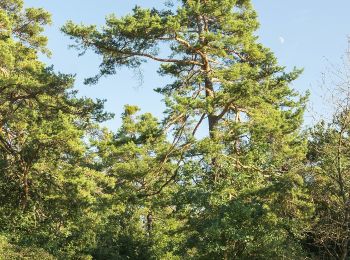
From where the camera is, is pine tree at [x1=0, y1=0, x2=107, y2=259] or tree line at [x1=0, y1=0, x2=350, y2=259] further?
pine tree at [x1=0, y1=0, x2=107, y2=259]

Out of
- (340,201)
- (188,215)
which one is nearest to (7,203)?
(188,215)

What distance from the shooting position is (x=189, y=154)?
47.6 ft

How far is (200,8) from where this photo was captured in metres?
15.4

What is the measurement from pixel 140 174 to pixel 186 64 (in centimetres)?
518

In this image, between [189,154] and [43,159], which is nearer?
[189,154]

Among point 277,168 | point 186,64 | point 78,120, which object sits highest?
point 186,64

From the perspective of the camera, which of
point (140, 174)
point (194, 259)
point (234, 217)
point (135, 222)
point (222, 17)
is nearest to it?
point (234, 217)

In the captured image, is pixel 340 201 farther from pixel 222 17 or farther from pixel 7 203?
pixel 7 203

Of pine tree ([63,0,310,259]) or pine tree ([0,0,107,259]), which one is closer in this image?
pine tree ([63,0,310,259])

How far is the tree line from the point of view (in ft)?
43.5

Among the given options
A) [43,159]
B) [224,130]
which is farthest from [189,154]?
[43,159]

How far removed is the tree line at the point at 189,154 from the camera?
522 inches

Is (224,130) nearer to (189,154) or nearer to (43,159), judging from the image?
(189,154)

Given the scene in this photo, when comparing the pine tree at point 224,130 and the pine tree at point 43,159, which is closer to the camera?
the pine tree at point 224,130
